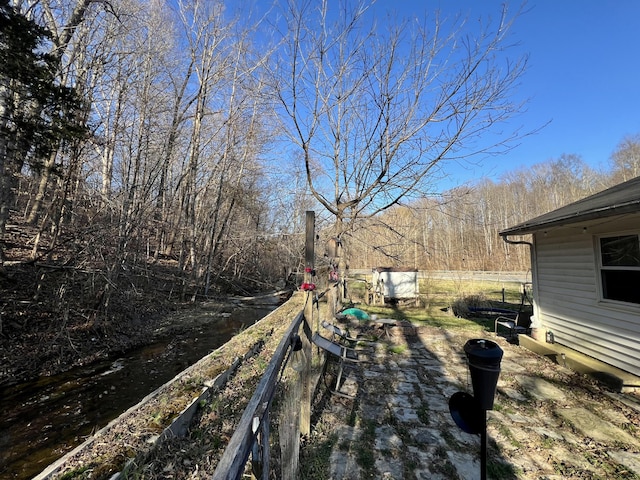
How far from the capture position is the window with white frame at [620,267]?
4352 millimetres

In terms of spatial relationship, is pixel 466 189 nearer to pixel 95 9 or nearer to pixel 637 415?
pixel 637 415

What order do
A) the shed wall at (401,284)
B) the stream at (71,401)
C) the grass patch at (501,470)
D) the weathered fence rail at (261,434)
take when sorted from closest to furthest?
the weathered fence rail at (261,434) → the grass patch at (501,470) → the stream at (71,401) → the shed wall at (401,284)

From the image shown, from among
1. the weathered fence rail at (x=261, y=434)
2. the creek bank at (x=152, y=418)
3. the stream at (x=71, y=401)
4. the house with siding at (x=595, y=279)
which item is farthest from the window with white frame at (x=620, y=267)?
the stream at (x=71, y=401)

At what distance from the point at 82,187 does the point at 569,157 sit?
145 ft

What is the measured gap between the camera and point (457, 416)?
172 cm

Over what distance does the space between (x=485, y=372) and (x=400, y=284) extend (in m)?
10.5

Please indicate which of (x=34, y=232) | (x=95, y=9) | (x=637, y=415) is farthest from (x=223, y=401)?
(x=95, y=9)

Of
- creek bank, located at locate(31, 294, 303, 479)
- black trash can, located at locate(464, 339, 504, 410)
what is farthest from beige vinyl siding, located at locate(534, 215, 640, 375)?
creek bank, located at locate(31, 294, 303, 479)

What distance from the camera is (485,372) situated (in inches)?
63.0

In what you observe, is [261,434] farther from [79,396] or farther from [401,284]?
[401,284]

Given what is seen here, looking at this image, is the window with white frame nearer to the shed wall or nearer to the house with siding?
the house with siding

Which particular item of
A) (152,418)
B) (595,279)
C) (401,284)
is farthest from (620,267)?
(401,284)

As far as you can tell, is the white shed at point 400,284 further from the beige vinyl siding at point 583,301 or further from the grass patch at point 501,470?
the grass patch at point 501,470

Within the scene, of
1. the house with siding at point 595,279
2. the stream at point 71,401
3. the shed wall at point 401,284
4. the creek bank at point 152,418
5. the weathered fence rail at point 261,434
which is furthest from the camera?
the shed wall at point 401,284
